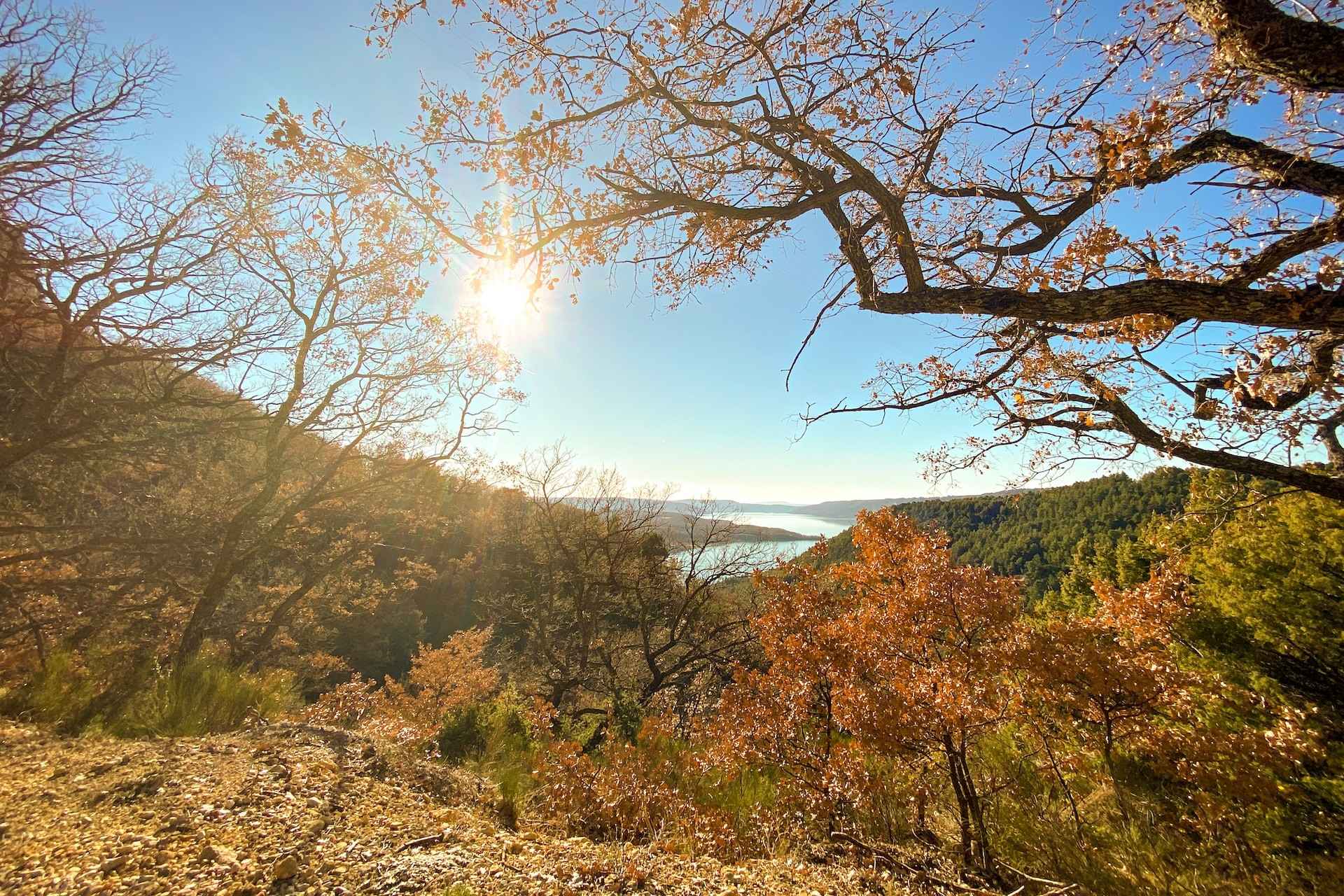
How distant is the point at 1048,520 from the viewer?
105 feet

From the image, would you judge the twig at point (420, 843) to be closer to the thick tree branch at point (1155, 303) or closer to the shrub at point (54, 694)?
the shrub at point (54, 694)

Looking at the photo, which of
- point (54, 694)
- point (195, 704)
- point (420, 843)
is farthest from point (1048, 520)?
point (54, 694)

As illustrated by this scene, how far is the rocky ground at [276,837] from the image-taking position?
208 centimetres

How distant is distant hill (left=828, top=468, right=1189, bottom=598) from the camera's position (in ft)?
81.8

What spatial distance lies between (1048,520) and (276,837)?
137 ft

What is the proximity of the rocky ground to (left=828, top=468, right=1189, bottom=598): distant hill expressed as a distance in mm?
20599

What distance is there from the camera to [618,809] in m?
4.45

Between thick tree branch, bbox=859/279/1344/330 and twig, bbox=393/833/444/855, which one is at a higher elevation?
thick tree branch, bbox=859/279/1344/330

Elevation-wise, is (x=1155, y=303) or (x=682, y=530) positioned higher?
(x=1155, y=303)

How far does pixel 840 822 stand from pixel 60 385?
10968mm

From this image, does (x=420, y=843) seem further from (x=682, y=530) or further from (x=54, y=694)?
(x=682, y=530)

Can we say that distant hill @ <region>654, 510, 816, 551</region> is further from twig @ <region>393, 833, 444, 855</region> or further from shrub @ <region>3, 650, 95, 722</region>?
shrub @ <region>3, 650, 95, 722</region>

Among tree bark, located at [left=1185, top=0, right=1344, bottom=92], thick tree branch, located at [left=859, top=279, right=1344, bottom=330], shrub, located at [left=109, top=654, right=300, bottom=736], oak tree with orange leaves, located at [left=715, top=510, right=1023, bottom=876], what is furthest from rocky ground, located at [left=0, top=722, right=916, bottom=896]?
tree bark, located at [left=1185, top=0, right=1344, bottom=92]

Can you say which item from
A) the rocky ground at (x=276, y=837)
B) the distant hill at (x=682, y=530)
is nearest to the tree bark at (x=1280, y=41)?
the rocky ground at (x=276, y=837)
